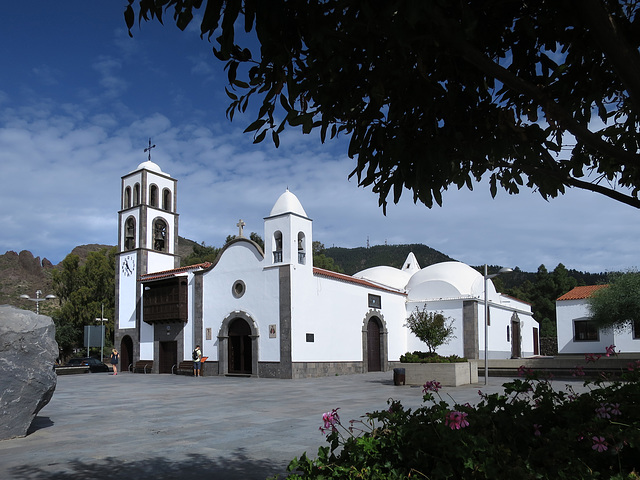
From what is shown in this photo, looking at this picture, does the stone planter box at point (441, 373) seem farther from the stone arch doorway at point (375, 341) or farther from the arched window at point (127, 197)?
the arched window at point (127, 197)

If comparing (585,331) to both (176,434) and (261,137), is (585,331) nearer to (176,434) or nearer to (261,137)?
(176,434)

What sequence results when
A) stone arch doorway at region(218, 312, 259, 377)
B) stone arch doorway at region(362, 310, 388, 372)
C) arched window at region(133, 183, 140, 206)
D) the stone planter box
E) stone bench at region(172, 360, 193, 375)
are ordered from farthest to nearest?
1. arched window at region(133, 183, 140, 206)
2. stone arch doorway at region(362, 310, 388, 372)
3. stone bench at region(172, 360, 193, 375)
4. stone arch doorway at region(218, 312, 259, 377)
5. the stone planter box

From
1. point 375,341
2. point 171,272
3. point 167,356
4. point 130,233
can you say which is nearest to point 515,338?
point 375,341

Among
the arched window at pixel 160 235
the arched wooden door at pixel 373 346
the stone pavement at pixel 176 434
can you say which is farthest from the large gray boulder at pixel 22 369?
the arched window at pixel 160 235

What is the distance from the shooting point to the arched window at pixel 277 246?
2596 centimetres

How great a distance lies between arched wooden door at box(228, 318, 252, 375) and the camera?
26.7m

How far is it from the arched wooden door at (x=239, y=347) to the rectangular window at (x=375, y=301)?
6.96 meters

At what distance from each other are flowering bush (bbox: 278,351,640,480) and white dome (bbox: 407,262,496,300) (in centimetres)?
2820

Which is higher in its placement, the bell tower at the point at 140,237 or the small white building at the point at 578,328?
the bell tower at the point at 140,237

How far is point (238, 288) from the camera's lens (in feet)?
88.3

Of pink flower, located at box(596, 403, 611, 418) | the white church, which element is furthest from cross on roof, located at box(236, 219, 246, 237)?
pink flower, located at box(596, 403, 611, 418)

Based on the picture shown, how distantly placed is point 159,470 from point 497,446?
4544 mm

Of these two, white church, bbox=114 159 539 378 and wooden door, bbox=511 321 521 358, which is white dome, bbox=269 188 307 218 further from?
wooden door, bbox=511 321 521 358

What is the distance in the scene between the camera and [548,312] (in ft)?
199
